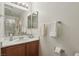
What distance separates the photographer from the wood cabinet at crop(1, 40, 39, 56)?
4.16ft

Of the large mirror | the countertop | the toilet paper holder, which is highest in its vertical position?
the large mirror

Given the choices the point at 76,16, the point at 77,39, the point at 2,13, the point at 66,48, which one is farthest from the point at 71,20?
the point at 2,13

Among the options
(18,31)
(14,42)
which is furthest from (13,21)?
(14,42)

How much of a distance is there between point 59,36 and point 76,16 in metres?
0.31

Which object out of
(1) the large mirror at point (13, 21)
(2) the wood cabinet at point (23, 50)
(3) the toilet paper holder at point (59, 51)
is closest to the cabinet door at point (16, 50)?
(2) the wood cabinet at point (23, 50)

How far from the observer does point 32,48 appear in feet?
4.43

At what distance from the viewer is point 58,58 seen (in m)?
1.32

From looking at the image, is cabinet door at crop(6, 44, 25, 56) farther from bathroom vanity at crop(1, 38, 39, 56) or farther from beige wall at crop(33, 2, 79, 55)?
beige wall at crop(33, 2, 79, 55)

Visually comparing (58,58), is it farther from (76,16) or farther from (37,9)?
(37,9)

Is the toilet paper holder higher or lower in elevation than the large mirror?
lower

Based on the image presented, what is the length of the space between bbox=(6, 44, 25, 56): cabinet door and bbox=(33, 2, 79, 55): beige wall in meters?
0.24

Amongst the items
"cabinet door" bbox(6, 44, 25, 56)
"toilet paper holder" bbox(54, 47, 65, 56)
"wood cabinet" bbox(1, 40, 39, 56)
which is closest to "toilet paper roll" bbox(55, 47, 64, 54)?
"toilet paper holder" bbox(54, 47, 65, 56)

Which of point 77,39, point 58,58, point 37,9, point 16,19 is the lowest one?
point 58,58

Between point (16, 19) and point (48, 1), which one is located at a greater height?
point (48, 1)
